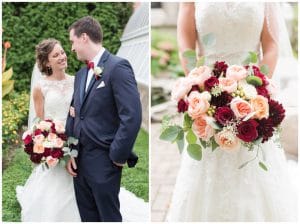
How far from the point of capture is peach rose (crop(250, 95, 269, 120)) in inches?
79.8

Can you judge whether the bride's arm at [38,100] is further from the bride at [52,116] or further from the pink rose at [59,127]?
the pink rose at [59,127]

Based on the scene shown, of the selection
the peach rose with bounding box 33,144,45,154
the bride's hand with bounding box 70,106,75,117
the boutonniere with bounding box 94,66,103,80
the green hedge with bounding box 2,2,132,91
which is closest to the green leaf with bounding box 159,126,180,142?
the boutonniere with bounding box 94,66,103,80

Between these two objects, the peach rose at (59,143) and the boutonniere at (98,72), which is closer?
the boutonniere at (98,72)

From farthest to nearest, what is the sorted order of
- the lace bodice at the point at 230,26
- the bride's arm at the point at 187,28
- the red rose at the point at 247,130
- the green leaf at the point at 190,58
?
1. the bride's arm at the point at 187,28
2. the lace bodice at the point at 230,26
3. the green leaf at the point at 190,58
4. the red rose at the point at 247,130

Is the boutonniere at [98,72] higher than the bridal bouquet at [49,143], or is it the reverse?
the boutonniere at [98,72]

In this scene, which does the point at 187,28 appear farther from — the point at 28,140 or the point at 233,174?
the point at 28,140

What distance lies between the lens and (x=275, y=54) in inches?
96.5

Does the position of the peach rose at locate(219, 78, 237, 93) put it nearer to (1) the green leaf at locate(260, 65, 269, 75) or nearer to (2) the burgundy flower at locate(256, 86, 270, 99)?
(2) the burgundy flower at locate(256, 86, 270, 99)

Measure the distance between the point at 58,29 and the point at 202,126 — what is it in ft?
5.40

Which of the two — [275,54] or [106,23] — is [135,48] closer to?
[106,23]

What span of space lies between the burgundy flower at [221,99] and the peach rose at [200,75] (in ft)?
0.29

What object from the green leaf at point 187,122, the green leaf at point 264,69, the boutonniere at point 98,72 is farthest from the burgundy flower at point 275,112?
the boutonniere at point 98,72

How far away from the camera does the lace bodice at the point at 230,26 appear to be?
2367mm

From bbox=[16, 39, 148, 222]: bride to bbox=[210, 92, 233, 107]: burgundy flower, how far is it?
3.85ft
